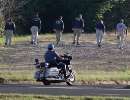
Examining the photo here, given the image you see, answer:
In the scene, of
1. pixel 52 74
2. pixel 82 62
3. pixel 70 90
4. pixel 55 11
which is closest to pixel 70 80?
pixel 52 74

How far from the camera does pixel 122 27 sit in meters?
43.4

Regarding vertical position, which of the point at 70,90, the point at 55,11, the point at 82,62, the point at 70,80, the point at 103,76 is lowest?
the point at 82,62

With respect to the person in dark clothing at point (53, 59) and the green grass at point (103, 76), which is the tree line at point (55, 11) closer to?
the green grass at point (103, 76)

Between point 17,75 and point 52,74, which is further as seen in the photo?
point 17,75

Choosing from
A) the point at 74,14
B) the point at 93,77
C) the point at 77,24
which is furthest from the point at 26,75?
the point at 74,14

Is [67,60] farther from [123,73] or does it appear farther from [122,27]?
[122,27]

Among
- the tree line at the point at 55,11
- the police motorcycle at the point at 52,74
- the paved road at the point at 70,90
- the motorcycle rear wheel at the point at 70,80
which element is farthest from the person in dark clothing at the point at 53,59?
the tree line at the point at 55,11

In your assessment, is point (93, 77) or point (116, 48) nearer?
point (93, 77)

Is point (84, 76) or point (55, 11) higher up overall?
point (55, 11)

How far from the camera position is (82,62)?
37406 mm

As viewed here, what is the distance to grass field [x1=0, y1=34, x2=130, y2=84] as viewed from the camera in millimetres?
29867

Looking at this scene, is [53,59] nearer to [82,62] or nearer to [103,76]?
[103,76]

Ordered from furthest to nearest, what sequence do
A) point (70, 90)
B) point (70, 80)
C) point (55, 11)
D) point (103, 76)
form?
point (55, 11), point (103, 76), point (70, 80), point (70, 90)

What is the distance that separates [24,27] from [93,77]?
137 ft
